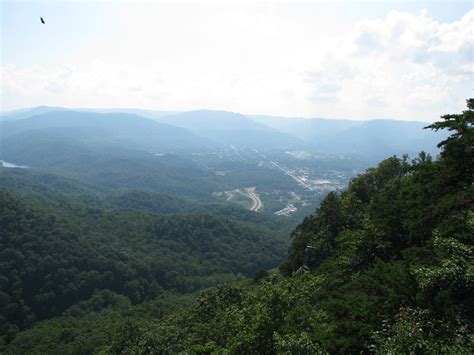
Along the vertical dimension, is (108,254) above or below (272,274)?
below

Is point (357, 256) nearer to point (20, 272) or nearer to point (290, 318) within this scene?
point (290, 318)

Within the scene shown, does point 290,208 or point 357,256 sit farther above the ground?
point 357,256

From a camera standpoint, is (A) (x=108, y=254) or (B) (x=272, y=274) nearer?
(B) (x=272, y=274)

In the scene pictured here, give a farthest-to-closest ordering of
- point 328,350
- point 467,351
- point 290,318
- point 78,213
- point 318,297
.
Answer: point 78,213 → point 318,297 → point 290,318 → point 328,350 → point 467,351

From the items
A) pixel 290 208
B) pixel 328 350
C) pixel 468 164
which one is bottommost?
pixel 290 208

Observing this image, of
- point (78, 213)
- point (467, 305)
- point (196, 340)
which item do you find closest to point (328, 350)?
point (467, 305)

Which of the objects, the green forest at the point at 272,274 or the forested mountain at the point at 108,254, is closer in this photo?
the green forest at the point at 272,274

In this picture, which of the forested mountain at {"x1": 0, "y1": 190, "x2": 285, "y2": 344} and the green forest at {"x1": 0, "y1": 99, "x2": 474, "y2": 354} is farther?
the forested mountain at {"x1": 0, "y1": 190, "x2": 285, "y2": 344}

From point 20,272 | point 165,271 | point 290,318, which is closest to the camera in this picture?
point 290,318
